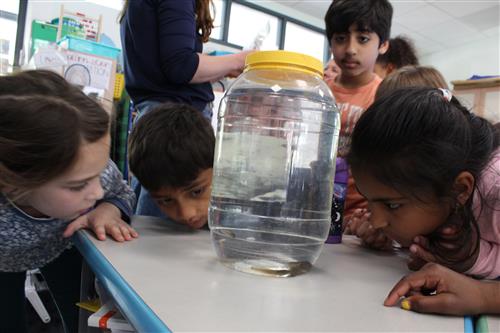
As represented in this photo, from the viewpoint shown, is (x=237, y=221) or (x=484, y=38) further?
(x=484, y=38)

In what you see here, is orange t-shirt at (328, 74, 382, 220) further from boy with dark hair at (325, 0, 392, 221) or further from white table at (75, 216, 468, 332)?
white table at (75, 216, 468, 332)

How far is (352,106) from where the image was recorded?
128 centimetres

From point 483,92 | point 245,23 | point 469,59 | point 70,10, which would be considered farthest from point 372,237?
point 469,59

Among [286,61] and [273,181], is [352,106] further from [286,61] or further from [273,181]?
[286,61]

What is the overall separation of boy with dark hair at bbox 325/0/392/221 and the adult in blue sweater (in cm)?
39

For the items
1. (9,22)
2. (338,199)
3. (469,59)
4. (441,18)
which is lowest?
(338,199)

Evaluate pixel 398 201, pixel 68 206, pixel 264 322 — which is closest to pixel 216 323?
pixel 264 322

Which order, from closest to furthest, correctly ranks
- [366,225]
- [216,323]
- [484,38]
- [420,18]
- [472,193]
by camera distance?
[216,323], [472,193], [366,225], [420,18], [484,38]

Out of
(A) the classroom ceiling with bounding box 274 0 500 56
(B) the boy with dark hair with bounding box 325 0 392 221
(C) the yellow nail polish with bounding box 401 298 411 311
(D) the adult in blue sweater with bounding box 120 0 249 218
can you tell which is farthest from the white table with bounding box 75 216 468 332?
(A) the classroom ceiling with bounding box 274 0 500 56

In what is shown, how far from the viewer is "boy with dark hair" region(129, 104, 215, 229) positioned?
35.0 inches

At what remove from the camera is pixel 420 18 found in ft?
15.3

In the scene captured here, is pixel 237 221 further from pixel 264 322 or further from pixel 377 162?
pixel 264 322

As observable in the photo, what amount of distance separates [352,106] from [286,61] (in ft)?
2.51

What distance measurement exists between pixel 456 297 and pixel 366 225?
39cm
